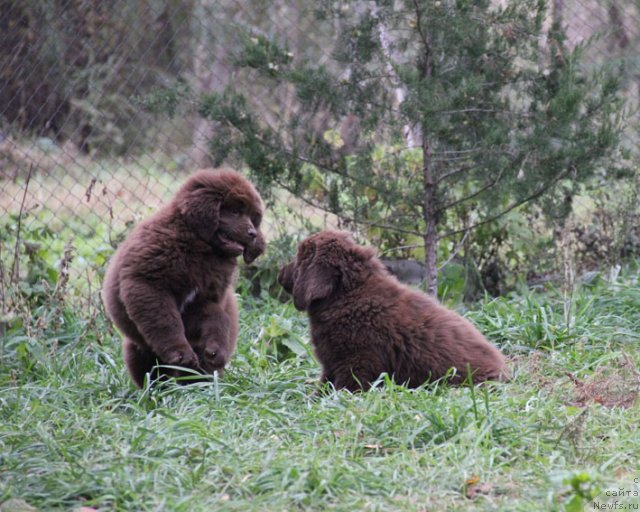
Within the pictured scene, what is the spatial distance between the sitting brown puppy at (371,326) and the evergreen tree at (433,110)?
145 cm

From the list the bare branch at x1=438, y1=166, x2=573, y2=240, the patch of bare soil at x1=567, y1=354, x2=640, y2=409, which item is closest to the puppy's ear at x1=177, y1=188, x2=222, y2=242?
the patch of bare soil at x1=567, y1=354, x2=640, y2=409

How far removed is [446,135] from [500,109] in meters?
0.41

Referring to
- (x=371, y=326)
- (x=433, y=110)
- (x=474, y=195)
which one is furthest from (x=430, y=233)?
(x=371, y=326)

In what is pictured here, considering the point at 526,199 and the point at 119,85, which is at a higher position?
the point at 526,199

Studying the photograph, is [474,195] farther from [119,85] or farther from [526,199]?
[119,85]

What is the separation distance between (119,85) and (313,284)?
3892 millimetres

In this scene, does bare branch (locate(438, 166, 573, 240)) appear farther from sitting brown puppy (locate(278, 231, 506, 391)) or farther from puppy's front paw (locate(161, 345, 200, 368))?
puppy's front paw (locate(161, 345, 200, 368))

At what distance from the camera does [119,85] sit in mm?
8055

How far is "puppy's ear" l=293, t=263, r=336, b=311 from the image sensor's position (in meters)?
4.93

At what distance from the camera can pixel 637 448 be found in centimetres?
383

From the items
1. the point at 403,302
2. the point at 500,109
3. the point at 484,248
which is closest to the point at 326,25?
the point at 500,109

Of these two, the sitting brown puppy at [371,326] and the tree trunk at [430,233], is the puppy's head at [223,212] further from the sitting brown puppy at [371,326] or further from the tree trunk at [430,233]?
the tree trunk at [430,233]

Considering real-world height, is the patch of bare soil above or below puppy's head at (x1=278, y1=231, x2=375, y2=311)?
above

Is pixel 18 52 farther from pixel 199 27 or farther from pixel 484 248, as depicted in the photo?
pixel 484 248
